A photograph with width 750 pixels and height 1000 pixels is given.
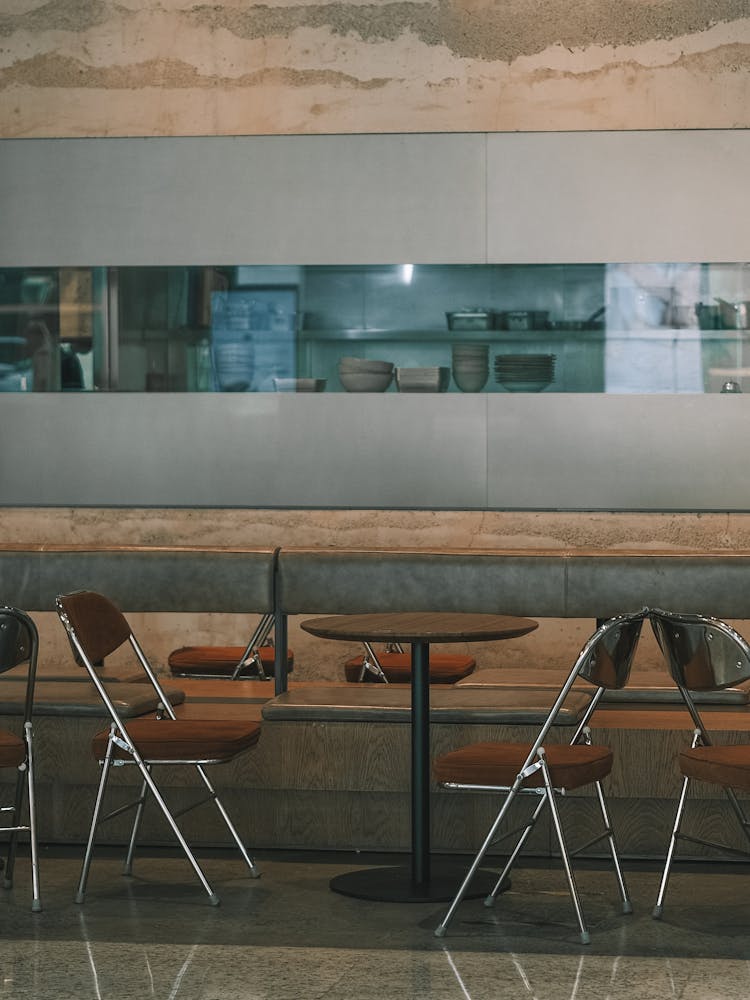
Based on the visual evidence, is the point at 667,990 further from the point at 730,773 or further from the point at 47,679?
the point at 47,679

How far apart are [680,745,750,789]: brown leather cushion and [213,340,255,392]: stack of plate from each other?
10.7 feet

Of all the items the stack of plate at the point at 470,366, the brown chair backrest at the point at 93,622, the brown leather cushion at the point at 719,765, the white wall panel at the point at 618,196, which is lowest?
the brown leather cushion at the point at 719,765

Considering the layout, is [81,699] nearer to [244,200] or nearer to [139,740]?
[139,740]

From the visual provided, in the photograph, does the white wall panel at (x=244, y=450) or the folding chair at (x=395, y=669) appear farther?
the white wall panel at (x=244, y=450)

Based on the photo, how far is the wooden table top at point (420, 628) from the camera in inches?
158

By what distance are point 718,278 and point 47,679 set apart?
335 cm

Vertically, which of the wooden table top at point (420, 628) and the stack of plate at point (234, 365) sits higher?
the stack of plate at point (234, 365)

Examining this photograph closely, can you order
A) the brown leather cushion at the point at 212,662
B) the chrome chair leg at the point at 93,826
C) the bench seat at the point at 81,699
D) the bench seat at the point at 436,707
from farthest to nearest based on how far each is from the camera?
the brown leather cushion at the point at 212,662 → the bench seat at the point at 81,699 → the bench seat at the point at 436,707 → the chrome chair leg at the point at 93,826

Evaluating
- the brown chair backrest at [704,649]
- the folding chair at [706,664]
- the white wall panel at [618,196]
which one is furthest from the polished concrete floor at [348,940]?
the white wall panel at [618,196]

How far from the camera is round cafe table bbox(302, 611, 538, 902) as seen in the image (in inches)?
162

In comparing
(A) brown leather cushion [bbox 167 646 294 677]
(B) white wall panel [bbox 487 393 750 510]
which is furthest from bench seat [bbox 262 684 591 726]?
(B) white wall panel [bbox 487 393 750 510]

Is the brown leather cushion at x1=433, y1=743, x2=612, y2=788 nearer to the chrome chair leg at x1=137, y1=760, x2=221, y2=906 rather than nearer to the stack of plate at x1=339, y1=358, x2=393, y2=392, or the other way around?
the chrome chair leg at x1=137, y1=760, x2=221, y2=906

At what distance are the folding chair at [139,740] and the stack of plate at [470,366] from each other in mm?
2447

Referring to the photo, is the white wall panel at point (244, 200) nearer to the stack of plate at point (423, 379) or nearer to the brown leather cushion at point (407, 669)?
the stack of plate at point (423, 379)
